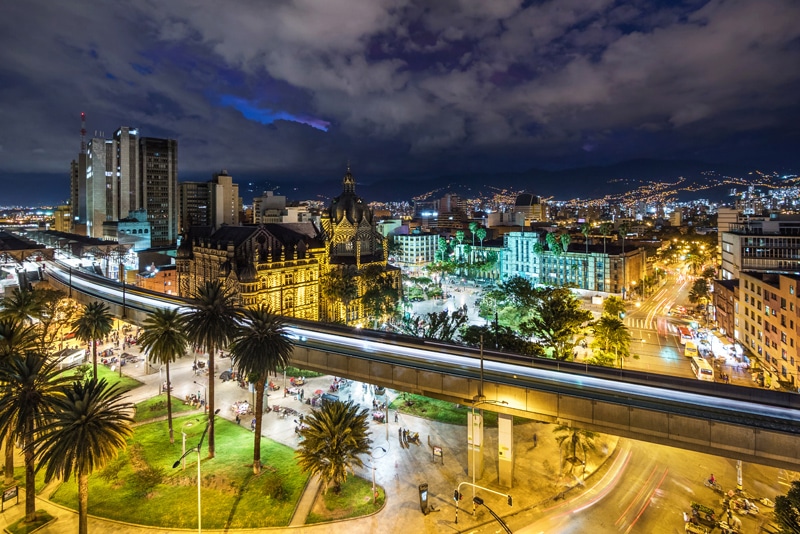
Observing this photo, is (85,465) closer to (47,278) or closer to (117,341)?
(117,341)

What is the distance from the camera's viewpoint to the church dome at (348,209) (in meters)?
114

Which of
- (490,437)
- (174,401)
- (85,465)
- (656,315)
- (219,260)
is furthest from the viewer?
(656,315)

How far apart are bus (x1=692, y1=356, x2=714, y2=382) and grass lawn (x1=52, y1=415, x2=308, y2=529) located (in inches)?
2220

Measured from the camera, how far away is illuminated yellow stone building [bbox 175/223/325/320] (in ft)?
291

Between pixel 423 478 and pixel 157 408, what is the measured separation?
37.5m

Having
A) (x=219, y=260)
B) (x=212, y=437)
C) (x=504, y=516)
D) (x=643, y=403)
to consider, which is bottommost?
(x=504, y=516)

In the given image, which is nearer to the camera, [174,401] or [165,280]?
[174,401]

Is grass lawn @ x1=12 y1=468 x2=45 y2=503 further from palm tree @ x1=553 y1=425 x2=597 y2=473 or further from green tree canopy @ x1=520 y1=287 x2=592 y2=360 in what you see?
green tree canopy @ x1=520 y1=287 x2=592 y2=360

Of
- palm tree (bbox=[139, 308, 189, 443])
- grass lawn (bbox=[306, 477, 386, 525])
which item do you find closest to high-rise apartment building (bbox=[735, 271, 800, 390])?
grass lawn (bbox=[306, 477, 386, 525])

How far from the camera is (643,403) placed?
32.2m

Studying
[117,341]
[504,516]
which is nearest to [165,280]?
[117,341]

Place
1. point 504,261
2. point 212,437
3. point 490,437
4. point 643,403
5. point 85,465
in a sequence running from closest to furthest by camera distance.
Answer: point 85,465, point 643,403, point 212,437, point 490,437, point 504,261

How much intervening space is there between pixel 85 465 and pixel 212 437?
716 inches

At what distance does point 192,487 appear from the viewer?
39.3 metres
